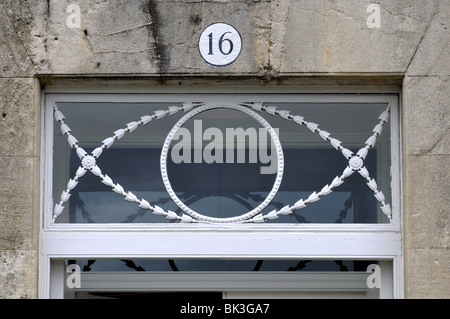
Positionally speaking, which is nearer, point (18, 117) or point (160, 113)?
point (18, 117)

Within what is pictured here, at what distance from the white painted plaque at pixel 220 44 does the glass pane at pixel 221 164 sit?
1.02ft

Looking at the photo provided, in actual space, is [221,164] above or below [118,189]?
above

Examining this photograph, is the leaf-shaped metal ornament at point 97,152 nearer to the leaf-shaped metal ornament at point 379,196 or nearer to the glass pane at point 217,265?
the glass pane at point 217,265

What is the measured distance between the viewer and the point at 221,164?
5.61m

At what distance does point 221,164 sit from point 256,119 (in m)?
0.31

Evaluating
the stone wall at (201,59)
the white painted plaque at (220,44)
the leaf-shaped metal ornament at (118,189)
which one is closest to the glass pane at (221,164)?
the leaf-shaped metal ornament at (118,189)

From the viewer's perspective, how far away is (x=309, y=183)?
220 inches

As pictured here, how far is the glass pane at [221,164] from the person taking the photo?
18.3 feet

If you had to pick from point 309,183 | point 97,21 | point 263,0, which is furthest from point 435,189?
point 97,21

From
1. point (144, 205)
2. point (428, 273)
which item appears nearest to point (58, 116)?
point (144, 205)

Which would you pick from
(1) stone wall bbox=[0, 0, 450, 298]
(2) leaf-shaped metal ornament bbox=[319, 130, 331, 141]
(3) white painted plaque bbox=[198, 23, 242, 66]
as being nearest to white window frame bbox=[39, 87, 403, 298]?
(1) stone wall bbox=[0, 0, 450, 298]

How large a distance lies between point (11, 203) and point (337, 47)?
1.89 metres

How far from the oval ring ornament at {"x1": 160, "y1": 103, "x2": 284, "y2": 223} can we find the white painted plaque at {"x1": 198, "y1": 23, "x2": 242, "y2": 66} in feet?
0.89

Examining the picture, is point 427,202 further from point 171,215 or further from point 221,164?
point 171,215
